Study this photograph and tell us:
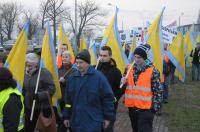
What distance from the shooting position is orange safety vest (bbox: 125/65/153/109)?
247 inches

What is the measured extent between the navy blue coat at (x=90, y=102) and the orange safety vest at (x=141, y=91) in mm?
1170

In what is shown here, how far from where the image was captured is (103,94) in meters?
5.20

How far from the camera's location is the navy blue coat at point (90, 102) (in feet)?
16.9

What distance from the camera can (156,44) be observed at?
29.8 ft

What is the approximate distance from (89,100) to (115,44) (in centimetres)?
435

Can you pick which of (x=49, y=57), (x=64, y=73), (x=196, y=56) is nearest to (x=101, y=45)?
(x=64, y=73)

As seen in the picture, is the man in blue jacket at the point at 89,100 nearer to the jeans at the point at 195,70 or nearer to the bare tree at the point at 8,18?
the jeans at the point at 195,70

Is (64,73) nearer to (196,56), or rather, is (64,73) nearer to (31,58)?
(31,58)

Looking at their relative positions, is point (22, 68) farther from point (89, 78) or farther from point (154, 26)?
point (154, 26)

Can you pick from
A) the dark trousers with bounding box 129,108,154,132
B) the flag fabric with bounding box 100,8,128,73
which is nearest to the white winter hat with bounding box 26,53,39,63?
the dark trousers with bounding box 129,108,154,132

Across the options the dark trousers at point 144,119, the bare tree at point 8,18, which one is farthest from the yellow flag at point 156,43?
the bare tree at point 8,18

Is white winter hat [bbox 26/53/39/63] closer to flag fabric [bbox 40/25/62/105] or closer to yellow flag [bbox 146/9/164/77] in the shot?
flag fabric [bbox 40/25/62/105]

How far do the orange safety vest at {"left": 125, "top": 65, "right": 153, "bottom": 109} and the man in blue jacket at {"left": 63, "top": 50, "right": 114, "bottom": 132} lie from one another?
1.18m

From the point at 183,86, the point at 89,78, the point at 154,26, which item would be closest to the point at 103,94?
the point at 89,78
